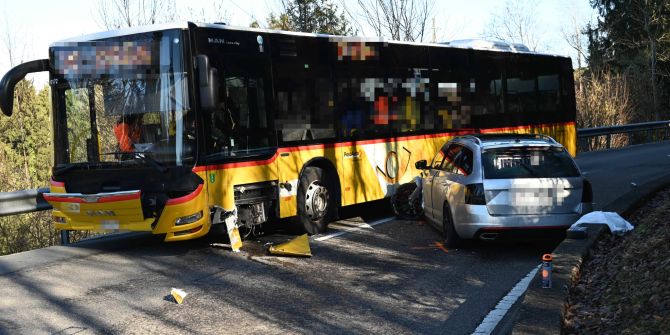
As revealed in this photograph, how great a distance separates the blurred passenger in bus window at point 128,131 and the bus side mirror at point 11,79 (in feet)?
4.42

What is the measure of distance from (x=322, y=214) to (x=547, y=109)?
8.23 meters

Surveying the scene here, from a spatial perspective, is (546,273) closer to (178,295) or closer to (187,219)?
(178,295)

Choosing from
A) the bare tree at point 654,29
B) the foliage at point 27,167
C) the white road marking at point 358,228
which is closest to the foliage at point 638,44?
A: the bare tree at point 654,29

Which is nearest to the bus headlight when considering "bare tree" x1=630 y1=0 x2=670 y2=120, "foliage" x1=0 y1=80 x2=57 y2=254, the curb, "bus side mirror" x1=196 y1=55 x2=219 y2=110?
"bus side mirror" x1=196 y1=55 x2=219 y2=110

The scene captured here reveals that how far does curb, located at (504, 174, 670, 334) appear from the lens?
198 inches

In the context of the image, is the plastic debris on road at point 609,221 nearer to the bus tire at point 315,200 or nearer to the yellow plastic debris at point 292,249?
the yellow plastic debris at point 292,249

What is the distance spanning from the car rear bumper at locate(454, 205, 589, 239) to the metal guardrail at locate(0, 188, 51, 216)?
6443 mm

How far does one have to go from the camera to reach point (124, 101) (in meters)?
8.95

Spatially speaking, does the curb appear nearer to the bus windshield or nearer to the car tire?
the car tire

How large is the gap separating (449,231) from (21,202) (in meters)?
6.47

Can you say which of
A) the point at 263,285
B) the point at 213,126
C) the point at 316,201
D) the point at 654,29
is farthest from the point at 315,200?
the point at 654,29

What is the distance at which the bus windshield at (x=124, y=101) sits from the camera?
874cm

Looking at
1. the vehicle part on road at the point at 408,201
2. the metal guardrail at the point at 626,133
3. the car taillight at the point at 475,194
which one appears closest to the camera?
the car taillight at the point at 475,194

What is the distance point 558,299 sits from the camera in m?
5.61
